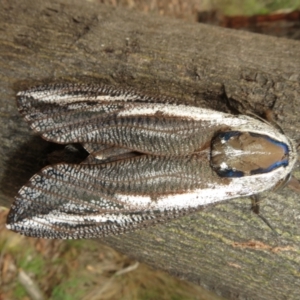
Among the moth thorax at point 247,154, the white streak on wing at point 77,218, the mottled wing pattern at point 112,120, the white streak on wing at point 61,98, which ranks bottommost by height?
the white streak on wing at point 77,218

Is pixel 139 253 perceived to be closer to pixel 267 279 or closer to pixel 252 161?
pixel 267 279

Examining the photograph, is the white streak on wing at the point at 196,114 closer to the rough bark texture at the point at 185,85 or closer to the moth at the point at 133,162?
the moth at the point at 133,162

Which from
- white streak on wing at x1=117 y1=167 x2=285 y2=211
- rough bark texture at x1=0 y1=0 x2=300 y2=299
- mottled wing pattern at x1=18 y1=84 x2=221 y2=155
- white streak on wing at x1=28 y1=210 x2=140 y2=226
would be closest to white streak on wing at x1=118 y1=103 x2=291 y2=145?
mottled wing pattern at x1=18 y1=84 x2=221 y2=155

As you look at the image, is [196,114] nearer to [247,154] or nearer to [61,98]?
[247,154]

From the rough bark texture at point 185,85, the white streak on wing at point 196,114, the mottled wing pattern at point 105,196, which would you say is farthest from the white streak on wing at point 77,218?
the white streak on wing at point 196,114

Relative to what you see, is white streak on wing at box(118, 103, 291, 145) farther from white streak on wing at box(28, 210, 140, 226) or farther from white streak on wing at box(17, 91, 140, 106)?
white streak on wing at box(28, 210, 140, 226)

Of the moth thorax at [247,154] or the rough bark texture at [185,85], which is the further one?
the rough bark texture at [185,85]
